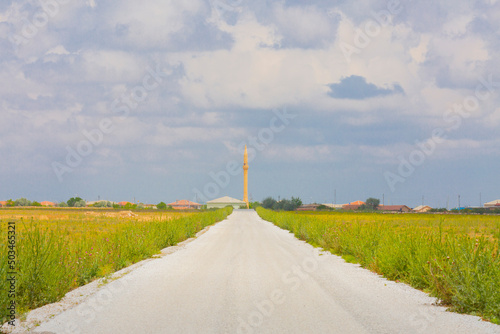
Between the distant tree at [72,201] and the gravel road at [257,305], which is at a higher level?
the distant tree at [72,201]

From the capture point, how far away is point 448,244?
36.2ft

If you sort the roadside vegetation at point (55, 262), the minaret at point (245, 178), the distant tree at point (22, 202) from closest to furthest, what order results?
the roadside vegetation at point (55, 262) < the distant tree at point (22, 202) < the minaret at point (245, 178)

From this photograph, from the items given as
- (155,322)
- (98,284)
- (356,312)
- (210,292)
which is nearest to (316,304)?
(356,312)

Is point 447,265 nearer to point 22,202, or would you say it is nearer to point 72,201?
point 22,202

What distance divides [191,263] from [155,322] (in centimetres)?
829

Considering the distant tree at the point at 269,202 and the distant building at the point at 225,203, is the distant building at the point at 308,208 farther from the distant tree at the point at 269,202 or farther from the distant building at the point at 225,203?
the distant building at the point at 225,203

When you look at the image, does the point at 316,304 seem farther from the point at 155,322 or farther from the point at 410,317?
the point at 155,322
